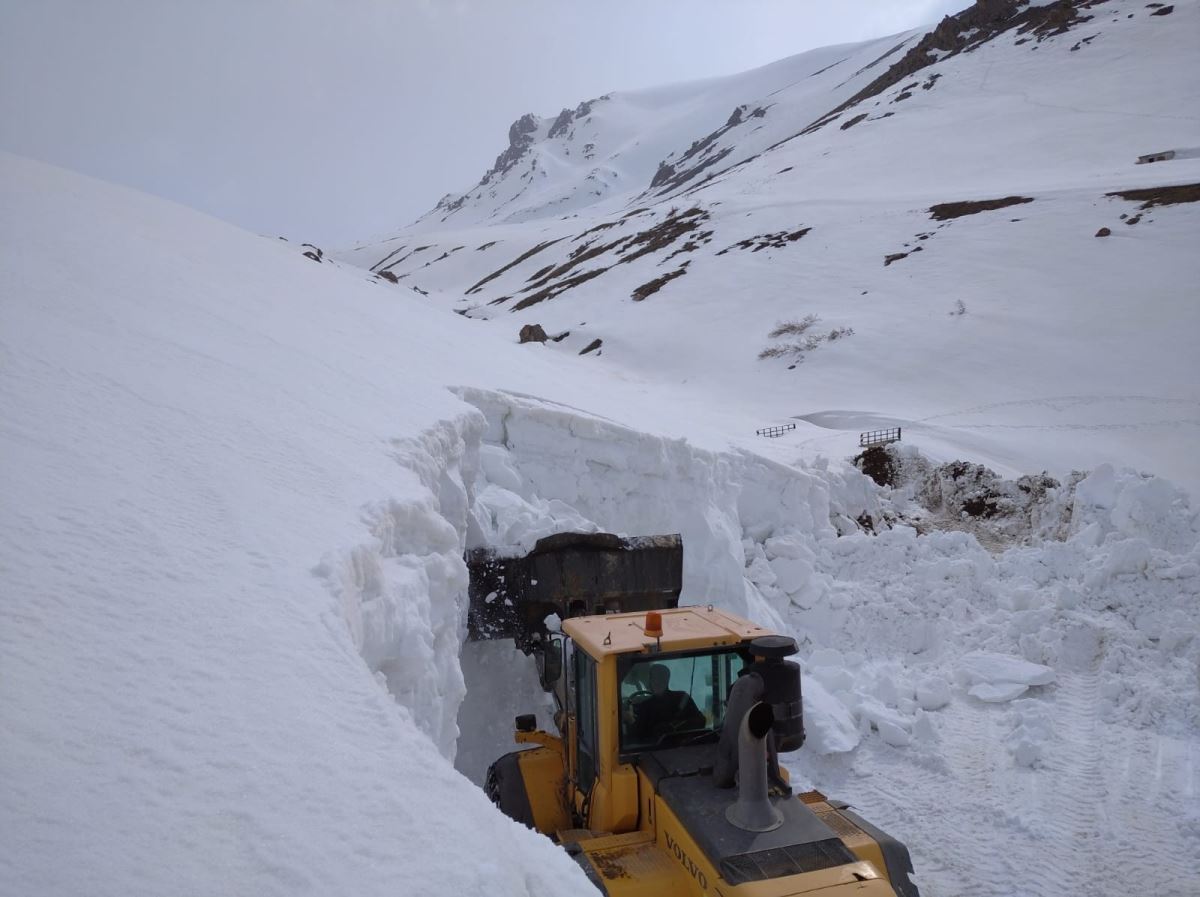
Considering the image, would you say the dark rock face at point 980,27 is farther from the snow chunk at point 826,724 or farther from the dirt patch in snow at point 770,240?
the snow chunk at point 826,724

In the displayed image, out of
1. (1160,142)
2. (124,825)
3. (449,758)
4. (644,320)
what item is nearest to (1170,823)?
(449,758)

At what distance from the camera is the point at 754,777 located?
338 centimetres

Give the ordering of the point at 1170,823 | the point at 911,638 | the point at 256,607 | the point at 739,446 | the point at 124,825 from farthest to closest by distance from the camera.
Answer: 1. the point at 739,446
2. the point at 911,638
3. the point at 1170,823
4. the point at 256,607
5. the point at 124,825

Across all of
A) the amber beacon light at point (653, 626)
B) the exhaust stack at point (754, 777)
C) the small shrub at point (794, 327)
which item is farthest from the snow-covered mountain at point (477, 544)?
the exhaust stack at point (754, 777)

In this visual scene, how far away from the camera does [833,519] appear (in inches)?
465

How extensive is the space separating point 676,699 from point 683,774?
16.8 inches

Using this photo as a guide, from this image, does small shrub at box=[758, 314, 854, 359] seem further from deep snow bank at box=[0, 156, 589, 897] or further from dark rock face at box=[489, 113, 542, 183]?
dark rock face at box=[489, 113, 542, 183]

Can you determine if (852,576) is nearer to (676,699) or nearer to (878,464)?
(878,464)

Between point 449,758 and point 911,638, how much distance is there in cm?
617

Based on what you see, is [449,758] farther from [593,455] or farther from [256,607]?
[593,455]

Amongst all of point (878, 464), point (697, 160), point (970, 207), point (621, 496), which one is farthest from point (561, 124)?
point (621, 496)

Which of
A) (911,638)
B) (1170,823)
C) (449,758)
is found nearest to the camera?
(449,758)

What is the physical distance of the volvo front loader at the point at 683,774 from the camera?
130 inches

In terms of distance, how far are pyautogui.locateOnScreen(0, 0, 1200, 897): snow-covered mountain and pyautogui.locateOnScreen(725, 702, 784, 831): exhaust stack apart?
51.4 inches
